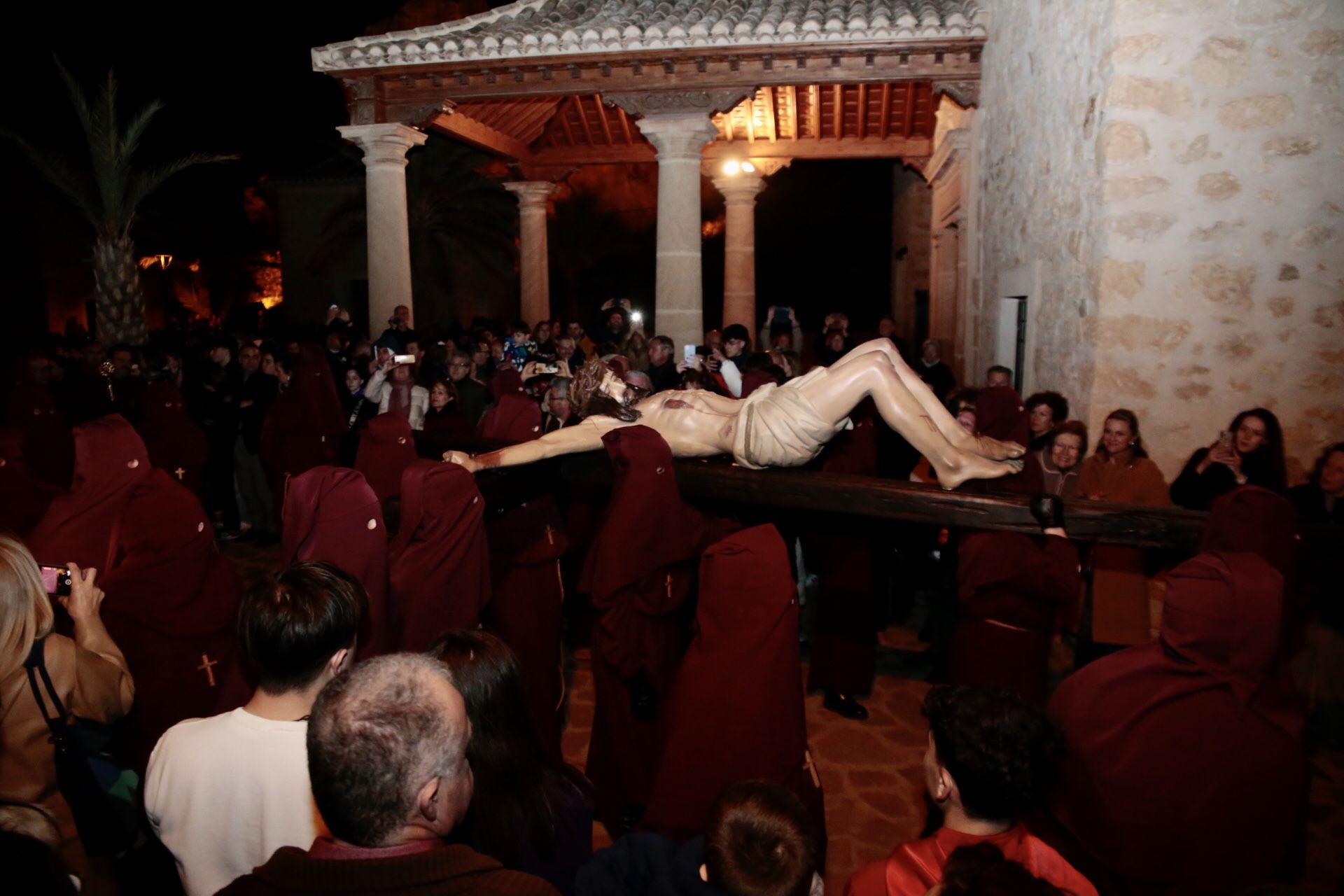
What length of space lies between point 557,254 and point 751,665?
22445mm

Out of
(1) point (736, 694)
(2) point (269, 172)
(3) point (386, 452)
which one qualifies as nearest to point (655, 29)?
(3) point (386, 452)

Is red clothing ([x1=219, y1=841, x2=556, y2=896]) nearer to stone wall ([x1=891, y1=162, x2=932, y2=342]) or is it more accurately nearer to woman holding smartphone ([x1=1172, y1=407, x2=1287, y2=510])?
woman holding smartphone ([x1=1172, y1=407, x2=1287, y2=510])

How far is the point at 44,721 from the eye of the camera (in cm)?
258

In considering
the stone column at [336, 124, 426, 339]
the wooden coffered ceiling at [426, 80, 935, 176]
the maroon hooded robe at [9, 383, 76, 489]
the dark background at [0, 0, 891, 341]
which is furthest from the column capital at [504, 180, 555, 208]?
the maroon hooded robe at [9, 383, 76, 489]

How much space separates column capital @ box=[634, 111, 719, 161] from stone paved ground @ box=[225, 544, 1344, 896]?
723 centimetres

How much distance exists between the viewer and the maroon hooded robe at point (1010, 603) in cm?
384

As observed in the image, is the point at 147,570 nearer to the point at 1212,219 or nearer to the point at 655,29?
the point at 1212,219

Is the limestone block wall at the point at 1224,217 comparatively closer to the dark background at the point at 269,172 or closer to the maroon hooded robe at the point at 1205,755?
the maroon hooded robe at the point at 1205,755

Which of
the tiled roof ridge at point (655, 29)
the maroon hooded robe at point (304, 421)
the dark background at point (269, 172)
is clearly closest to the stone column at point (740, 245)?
the tiled roof ridge at point (655, 29)

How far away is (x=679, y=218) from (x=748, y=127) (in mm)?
3987

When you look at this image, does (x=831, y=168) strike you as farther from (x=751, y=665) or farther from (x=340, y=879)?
(x=340, y=879)

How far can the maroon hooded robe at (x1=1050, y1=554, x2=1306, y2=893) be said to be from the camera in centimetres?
251

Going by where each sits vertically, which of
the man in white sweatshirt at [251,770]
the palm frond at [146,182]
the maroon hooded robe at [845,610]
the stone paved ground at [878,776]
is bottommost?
the stone paved ground at [878,776]

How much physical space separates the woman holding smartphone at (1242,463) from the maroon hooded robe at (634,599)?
3.01 metres
